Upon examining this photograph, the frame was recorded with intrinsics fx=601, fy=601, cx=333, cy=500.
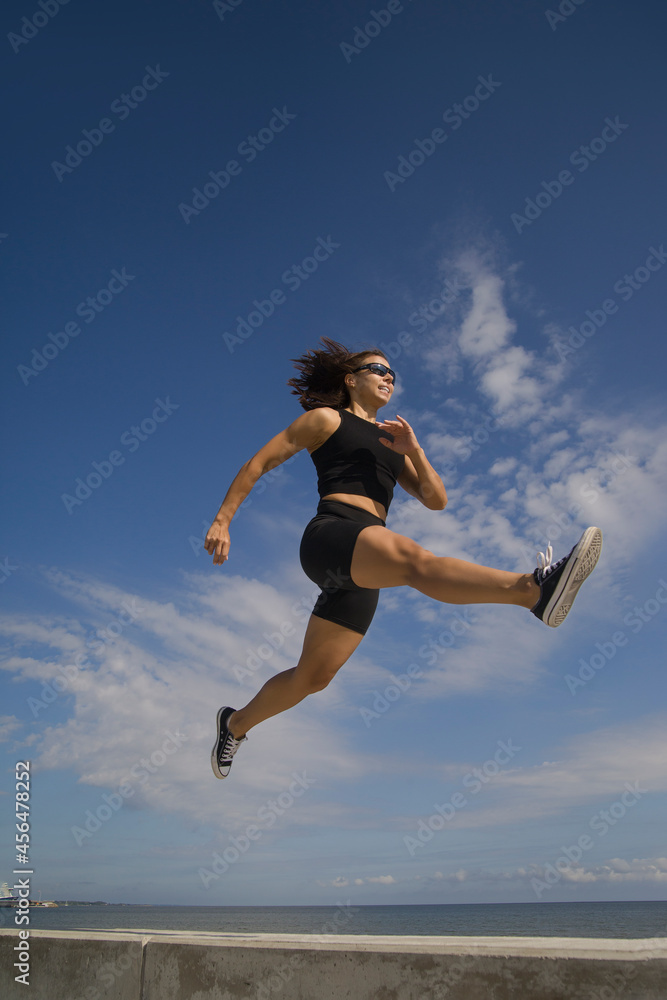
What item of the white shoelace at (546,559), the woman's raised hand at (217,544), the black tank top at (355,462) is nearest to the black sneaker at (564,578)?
the white shoelace at (546,559)

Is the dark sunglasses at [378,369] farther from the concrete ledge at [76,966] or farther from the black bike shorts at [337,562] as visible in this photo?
the concrete ledge at [76,966]

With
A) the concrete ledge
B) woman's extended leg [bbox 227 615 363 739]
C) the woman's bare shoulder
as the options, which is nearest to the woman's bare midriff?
the woman's bare shoulder

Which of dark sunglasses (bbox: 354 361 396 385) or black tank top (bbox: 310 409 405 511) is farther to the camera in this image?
dark sunglasses (bbox: 354 361 396 385)

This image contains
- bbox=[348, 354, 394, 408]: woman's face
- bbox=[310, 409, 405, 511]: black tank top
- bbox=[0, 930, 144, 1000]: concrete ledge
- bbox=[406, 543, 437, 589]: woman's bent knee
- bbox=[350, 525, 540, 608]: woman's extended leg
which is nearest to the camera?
bbox=[0, 930, 144, 1000]: concrete ledge

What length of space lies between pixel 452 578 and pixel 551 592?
41cm

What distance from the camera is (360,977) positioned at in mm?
1963

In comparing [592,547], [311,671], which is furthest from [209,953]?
[592,547]

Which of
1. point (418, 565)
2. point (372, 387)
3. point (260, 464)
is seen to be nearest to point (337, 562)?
point (418, 565)

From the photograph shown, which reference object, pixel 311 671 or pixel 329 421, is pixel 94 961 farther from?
pixel 329 421

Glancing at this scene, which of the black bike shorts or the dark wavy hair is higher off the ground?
the dark wavy hair

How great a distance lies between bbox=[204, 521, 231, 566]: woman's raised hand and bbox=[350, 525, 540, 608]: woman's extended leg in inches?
26.9

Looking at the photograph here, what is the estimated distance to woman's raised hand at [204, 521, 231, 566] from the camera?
313cm

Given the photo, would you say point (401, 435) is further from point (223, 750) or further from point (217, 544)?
point (223, 750)

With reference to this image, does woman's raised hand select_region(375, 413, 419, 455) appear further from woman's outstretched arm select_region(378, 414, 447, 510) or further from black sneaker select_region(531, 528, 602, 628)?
black sneaker select_region(531, 528, 602, 628)
